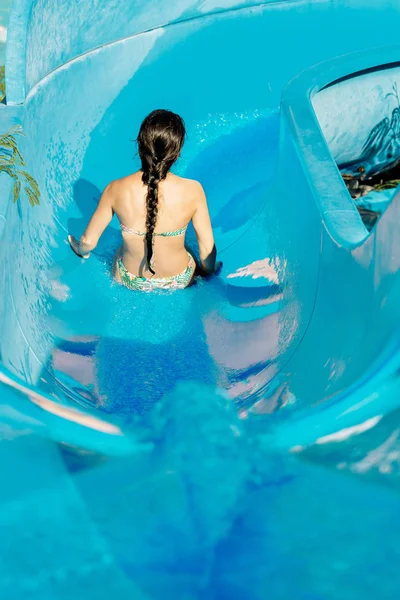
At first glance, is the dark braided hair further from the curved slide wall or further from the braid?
the curved slide wall

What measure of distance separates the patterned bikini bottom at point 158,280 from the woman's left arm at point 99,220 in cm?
19

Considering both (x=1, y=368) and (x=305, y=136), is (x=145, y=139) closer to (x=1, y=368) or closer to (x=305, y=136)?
(x=305, y=136)

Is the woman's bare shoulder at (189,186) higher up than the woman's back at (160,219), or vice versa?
the woman's bare shoulder at (189,186)

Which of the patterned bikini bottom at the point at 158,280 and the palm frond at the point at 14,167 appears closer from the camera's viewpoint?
the palm frond at the point at 14,167

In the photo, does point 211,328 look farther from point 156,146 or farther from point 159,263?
point 156,146

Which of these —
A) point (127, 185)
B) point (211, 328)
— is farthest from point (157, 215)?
point (211, 328)

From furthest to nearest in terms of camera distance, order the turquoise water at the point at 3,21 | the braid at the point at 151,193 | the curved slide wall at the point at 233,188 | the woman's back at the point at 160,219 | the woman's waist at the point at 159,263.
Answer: the turquoise water at the point at 3,21 → the woman's waist at the point at 159,263 → the woman's back at the point at 160,219 → the braid at the point at 151,193 → the curved slide wall at the point at 233,188

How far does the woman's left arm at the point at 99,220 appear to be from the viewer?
292cm

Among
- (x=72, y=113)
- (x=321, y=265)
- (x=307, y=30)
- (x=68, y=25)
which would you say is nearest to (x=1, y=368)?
(x=321, y=265)

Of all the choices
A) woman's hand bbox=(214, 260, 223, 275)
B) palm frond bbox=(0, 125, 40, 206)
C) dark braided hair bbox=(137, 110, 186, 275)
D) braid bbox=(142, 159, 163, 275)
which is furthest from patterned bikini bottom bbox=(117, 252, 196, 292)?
palm frond bbox=(0, 125, 40, 206)

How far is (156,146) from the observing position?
2643mm

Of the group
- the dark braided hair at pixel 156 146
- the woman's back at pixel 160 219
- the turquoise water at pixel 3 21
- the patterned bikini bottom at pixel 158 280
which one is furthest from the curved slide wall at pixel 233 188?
the turquoise water at pixel 3 21

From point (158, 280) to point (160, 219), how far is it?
15.3 inches

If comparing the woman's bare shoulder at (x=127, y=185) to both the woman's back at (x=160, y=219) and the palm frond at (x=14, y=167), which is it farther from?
the palm frond at (x=14, y=167)
